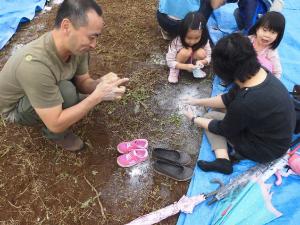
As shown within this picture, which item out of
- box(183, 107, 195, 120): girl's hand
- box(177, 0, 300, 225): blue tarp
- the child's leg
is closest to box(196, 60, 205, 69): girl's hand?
the child's leg

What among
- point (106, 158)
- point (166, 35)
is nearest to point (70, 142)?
point (106, 158)

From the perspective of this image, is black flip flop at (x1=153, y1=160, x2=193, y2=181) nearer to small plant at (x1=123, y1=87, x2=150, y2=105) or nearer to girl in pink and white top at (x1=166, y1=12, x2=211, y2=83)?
small plant at (x1=123, y1=87, x2=150, y2=105)

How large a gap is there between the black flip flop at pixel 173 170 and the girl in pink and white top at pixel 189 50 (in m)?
1.22

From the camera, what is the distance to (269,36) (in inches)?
128

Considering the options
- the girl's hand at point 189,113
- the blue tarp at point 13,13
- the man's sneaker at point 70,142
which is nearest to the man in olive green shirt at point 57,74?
the man's sneaker at point 70,142

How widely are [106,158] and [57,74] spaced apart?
0.91m

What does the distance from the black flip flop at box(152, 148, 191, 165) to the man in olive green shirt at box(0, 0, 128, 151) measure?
0.72 meters

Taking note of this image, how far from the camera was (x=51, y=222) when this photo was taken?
246cm

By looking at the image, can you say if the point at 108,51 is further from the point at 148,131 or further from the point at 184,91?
the point at 148,131

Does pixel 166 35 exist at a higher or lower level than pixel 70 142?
higher

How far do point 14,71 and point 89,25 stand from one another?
2.19 feet

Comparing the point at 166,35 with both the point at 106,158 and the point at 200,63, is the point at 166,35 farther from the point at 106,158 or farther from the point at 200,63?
the point at 106,158

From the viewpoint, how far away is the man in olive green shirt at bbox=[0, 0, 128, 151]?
2.19 meters

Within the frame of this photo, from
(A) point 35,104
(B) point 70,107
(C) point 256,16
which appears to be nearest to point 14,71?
(A) point 35,104
